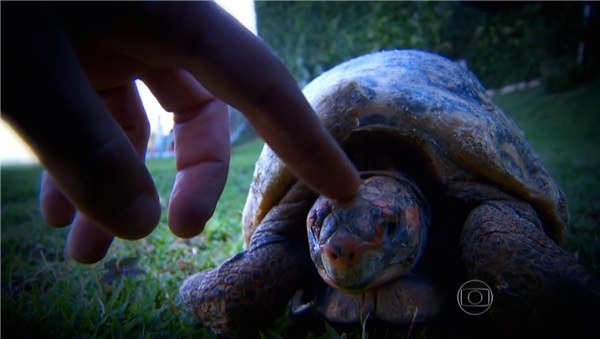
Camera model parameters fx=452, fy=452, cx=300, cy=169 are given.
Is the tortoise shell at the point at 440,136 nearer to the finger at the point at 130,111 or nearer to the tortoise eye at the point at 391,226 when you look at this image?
the tortoise eye at the point at 391,226

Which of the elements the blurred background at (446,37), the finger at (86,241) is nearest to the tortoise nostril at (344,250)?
the finger at (86,241)

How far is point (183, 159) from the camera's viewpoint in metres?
1.26

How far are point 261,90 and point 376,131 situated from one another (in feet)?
3.33

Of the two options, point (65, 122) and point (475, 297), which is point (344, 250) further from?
point (65, 122)

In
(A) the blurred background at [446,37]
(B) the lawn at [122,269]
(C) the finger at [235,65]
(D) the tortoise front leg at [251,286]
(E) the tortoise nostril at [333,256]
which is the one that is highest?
(C) the finger at [235,65]

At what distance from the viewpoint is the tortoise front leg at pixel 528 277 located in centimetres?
120

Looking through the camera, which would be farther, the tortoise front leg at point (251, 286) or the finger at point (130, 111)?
the tortoise front leg at point (251, 286)

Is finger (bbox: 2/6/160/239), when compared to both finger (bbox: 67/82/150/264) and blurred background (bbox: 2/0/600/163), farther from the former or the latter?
blurred background (bbox: 2/0/600/163)

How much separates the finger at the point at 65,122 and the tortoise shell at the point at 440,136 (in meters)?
1.11

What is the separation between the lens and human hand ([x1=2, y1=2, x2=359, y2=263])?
0.59 metres

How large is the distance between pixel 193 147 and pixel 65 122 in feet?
2.20

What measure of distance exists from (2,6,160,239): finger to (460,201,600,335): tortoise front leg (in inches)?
42.7

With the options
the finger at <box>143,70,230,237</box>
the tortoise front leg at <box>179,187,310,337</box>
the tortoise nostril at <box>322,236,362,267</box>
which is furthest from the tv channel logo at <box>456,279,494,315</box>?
the finger at <box>143,70,230,237</box>

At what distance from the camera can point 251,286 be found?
59.8 inches
